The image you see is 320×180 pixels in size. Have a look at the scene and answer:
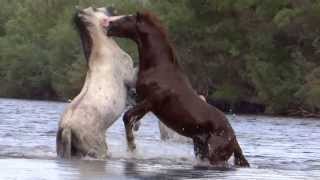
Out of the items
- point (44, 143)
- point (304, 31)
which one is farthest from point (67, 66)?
point (44, 143)

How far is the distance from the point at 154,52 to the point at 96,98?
1.08m

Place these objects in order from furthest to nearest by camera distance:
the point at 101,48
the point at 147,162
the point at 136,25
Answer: the point at 101,48 < the point at 136,25 < the point at 147,162

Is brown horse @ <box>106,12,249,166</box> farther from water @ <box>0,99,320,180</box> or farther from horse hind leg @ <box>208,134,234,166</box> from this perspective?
water @ <box>0,99,320,180</box>

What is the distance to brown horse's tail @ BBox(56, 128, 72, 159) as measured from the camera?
14.2m

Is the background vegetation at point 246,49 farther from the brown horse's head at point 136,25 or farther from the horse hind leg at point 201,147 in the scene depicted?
the horse hind leg at point 201,147

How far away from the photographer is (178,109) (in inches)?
551

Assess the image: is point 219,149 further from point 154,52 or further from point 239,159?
point 154,52

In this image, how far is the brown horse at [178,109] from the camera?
13969 mm

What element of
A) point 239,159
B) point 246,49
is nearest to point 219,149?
point 239,159

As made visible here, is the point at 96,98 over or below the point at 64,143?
over

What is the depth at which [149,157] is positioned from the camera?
48.6 ft

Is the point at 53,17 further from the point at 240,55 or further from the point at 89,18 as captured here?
the point at 89,18

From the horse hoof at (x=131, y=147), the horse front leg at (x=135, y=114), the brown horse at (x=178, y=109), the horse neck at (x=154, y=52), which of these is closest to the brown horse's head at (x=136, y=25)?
the horse neck at (x=154, y=52)

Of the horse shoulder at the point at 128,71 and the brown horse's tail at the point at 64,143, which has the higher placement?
the horse shoulder at the point at 128,71
